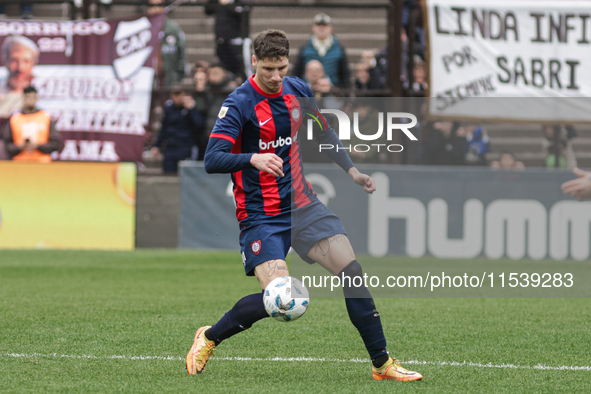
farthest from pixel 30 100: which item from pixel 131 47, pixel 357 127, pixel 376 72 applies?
pixel 357 127

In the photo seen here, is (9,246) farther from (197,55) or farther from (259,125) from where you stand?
(259,125)

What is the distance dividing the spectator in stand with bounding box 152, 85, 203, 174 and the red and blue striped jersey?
334 inches

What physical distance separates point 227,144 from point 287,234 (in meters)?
0.67

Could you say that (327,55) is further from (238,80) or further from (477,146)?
(477,146)

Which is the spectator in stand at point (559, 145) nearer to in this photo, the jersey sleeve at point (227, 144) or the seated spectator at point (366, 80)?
the seated spectator at point (366, 80)

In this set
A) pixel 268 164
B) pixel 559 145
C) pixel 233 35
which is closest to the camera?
pixel 268 164

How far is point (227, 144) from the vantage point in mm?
4762

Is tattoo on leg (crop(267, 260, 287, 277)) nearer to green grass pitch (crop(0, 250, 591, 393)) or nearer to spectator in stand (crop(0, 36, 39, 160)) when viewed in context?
green grass pitch (crop(0, 250, 591, 393))

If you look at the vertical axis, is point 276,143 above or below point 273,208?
above

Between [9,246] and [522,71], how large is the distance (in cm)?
805

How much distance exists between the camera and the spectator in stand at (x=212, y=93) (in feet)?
44.5

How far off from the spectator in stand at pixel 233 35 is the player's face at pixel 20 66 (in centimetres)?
300

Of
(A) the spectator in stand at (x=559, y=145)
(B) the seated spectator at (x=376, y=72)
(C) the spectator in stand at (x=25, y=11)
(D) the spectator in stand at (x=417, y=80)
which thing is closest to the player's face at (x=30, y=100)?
(C) the spectator in stand at (x=25, y=11)

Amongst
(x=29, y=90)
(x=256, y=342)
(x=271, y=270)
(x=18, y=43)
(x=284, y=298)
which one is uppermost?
(x=18, y=43)
